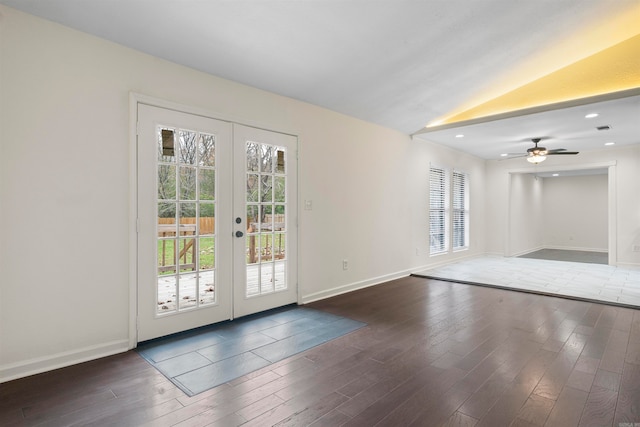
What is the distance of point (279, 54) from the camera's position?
127 inches

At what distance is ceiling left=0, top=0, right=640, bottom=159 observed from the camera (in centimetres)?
260

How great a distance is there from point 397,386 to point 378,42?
9.83ft

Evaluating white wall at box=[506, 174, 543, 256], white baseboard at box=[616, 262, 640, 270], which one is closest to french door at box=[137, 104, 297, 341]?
white wall at box=[506, 174, 543, 256]

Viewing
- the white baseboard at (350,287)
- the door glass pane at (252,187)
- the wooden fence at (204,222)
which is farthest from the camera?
the white baseboard at (350,287)

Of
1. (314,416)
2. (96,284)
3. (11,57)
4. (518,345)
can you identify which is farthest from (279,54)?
(518,345)

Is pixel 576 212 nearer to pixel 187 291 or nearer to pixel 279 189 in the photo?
pixel 279 189

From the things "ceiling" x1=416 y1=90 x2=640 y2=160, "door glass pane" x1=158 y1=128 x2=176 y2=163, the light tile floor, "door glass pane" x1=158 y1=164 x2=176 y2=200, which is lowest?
the light tile floor

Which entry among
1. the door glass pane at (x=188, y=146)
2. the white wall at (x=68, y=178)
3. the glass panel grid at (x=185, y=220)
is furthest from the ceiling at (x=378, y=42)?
the glass panel grid at (x=185, y=220)

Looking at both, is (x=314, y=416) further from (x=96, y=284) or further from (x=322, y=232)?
(x=322, y=232)

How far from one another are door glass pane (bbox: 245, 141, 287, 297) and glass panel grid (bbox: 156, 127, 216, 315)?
1.53ft

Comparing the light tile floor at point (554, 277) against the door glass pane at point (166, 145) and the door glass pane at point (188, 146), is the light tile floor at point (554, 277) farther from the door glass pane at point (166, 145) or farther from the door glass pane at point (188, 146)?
the door glass pane at point (166, 145)

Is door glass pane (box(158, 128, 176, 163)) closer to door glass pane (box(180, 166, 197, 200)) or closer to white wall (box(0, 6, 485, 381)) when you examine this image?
door glass pane (box(180, 166, 197, 200))

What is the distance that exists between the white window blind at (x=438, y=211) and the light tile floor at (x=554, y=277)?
1.60 ft

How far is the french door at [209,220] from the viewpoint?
3057 millimetres
